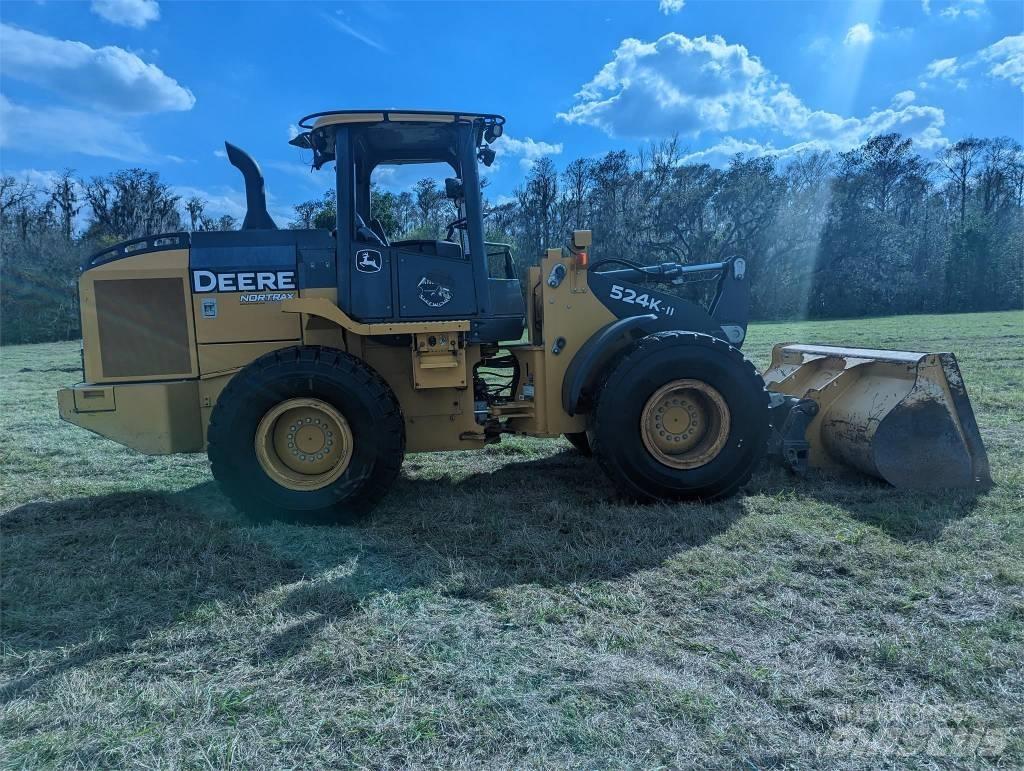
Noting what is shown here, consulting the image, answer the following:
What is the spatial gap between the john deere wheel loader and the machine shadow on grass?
13.8 inches

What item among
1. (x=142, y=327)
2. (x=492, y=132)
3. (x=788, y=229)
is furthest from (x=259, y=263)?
(x=788, y=229)

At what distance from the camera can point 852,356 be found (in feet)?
19.5

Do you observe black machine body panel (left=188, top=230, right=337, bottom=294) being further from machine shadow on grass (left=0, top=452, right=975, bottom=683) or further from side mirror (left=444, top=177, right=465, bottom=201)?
machine shadow on grass (left=0, top=452, right=975, bottom=683)

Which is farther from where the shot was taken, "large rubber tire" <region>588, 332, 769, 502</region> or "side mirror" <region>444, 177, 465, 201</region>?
"side mirror" <region>444, 177, 465, 201</region>

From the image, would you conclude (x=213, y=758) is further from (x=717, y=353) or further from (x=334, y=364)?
(x=717, y=353)

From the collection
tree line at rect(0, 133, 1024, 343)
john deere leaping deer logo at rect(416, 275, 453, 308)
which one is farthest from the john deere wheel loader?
tree line at rect(0, 133, 1024, 343)

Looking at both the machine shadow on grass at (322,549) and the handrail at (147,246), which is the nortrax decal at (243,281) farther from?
the machine shadow on grass at (322,549)

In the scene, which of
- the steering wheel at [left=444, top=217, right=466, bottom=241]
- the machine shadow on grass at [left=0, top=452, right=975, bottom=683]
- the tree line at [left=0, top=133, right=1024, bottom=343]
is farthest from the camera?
the tree line at [left=0, top=133, right=1024, bottom=343]

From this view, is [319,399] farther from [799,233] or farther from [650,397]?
[799,233]

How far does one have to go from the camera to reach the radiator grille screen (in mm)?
4992

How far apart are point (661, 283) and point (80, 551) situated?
4.75 m

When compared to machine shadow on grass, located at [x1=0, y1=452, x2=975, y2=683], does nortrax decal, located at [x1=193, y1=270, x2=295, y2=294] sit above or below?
above

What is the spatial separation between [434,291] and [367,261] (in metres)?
0.51

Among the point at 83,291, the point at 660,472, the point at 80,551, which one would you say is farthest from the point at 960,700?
the point at 83,291
